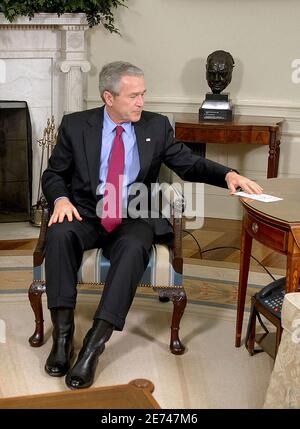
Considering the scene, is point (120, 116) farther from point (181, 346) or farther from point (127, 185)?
point (181, 346)

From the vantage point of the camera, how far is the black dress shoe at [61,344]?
2.84m

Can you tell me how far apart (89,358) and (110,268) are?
38cm

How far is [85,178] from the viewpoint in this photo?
10.4 feet

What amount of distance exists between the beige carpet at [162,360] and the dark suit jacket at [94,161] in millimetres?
529

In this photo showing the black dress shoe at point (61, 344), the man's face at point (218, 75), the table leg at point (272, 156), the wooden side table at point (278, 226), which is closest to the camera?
the wooden side table at point (278, 226)

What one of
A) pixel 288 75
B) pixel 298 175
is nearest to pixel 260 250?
pixel 298 175

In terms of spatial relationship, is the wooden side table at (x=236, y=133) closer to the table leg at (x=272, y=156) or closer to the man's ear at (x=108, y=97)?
the table leg at (x=272, y=156)

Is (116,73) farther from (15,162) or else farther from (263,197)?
(15,162)

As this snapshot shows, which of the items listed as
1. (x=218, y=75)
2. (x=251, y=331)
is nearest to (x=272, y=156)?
(x=218, y=75)

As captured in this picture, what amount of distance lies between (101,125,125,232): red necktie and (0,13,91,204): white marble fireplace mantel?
1927mm

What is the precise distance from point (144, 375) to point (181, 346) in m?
0.27

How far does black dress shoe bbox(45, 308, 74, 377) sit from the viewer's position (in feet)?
9.32

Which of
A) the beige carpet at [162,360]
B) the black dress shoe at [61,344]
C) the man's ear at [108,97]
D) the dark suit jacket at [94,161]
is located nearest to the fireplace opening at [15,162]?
the beige carpet at [162,360]

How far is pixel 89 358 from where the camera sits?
109 inches
